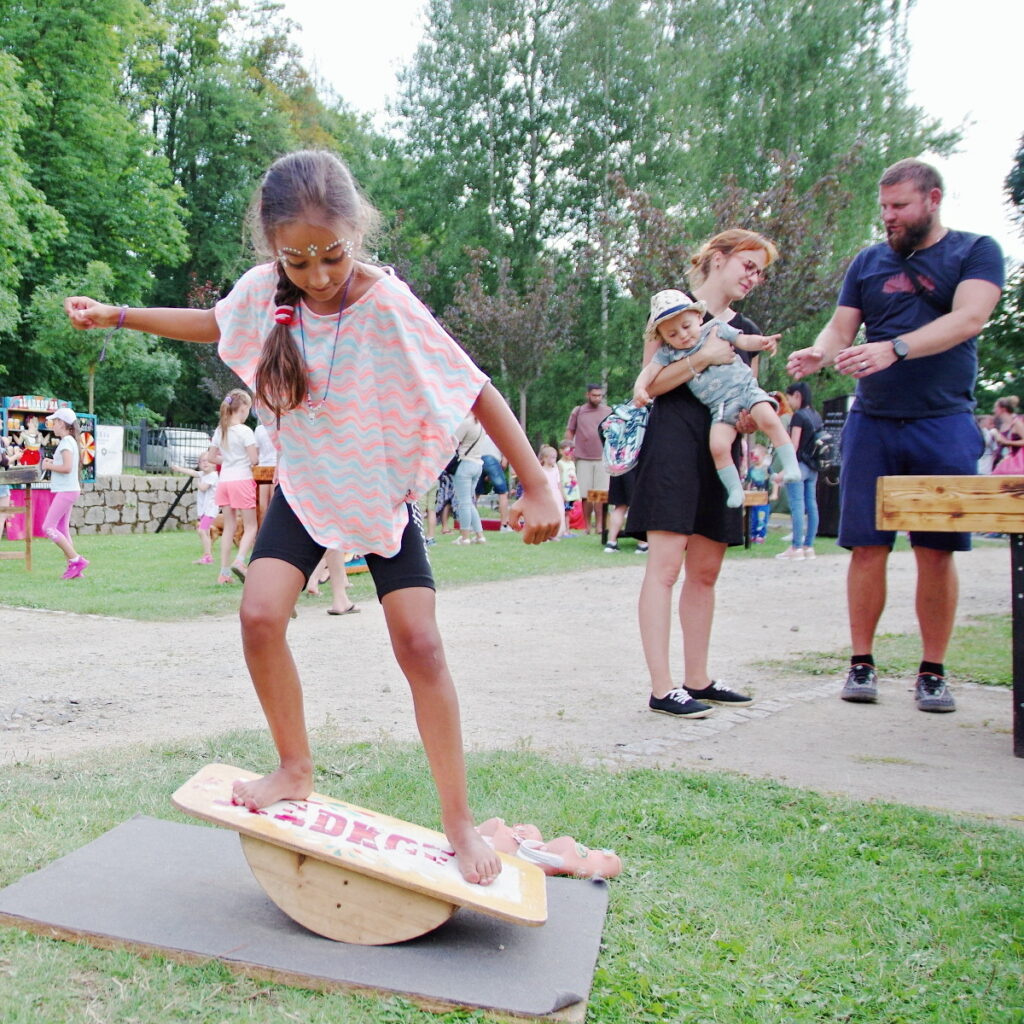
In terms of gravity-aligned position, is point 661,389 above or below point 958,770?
above

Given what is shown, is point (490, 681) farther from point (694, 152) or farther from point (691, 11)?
point (691, 11)

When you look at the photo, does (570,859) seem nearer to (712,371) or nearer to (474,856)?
(474,856)

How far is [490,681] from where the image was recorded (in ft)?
17.6

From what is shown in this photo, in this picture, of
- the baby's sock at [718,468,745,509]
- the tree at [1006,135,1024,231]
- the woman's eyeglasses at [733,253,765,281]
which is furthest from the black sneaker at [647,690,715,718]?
the tree at [1006,135,1024,231]

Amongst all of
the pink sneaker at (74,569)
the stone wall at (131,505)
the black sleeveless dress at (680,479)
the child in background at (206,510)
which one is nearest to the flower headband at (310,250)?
the black sleeveless dress at (680,479)

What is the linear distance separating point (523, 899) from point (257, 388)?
1.36m

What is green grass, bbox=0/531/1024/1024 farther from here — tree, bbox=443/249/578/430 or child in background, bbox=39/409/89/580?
tree, bbox=443/249/578/430

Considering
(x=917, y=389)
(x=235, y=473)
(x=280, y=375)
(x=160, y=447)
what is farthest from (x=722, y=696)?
(x=160, y=447)

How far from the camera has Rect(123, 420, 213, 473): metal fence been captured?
24203 millimetres

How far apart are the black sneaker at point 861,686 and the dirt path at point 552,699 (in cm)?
9

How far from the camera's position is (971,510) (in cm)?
388

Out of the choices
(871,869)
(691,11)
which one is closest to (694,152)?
(691,11)

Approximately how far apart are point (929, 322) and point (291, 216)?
10.6ft

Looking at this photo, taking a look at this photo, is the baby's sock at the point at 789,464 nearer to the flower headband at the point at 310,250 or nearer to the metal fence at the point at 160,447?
the flower headband at the point at 310,250
